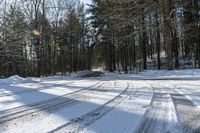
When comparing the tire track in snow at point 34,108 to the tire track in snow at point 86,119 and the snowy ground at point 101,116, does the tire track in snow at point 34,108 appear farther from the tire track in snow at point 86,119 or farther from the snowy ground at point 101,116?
the tire track in snow at point 86,119

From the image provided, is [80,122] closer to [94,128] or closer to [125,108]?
[94,128]

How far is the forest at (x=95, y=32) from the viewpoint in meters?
32.5

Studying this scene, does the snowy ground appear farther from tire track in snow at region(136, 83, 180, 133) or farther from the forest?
the forest

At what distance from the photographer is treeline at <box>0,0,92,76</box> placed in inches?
1163

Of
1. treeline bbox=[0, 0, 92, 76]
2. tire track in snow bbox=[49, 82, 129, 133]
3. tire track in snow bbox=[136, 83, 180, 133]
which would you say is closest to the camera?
tire track in snow bbox=[136, 83, 180, 133]

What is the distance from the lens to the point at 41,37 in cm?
4497

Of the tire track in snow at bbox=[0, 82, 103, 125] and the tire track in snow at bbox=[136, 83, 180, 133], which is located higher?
the tire track in snow at bbox=[0, 82, 103, 125]

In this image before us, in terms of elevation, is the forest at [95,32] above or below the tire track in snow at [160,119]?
above

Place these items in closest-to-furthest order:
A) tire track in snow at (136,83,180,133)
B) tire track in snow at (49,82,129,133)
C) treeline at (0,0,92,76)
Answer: tire track in snow at (136,83,180,133) → tire track in snow at (49,82,129,133) → treeline at (0,0,92,76)

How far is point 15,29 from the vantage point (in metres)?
29.5

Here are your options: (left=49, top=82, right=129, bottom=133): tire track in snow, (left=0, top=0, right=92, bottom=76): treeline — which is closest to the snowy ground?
(left=49, top=82, right=129, bottom=133): tire track in snow

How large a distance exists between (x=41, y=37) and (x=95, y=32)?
67.3 ft

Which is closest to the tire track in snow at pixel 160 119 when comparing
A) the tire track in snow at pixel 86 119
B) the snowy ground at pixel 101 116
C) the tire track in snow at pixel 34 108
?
the snowy ground at pixel 101 116

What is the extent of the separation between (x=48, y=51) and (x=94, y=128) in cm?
5794
